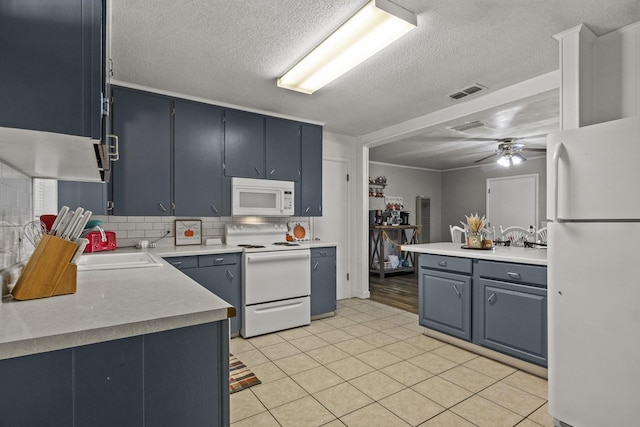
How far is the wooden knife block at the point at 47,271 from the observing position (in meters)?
1.13

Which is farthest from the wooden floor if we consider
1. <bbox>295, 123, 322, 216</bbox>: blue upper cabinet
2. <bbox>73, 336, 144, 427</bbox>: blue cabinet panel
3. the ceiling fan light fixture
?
<bbox>73, 336, 144, 427</bbox>: blue cabinet panel

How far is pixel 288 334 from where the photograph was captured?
3336 mm

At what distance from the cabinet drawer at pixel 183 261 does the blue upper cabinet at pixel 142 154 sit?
52 centimetres

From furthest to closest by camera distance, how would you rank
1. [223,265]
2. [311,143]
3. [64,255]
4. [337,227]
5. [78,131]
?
[337,227] < [311,143] < [223,265] < [64,255] < [78,131]

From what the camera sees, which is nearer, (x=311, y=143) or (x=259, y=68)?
(x=259, y=68)

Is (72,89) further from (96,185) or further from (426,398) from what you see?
(426,398)

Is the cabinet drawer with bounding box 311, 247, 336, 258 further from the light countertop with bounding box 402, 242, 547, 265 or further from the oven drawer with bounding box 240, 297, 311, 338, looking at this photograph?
the light countertop with bounding box 402, 242, 547, 265

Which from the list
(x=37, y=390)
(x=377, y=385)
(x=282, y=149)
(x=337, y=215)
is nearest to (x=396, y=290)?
(x=337, y=215)

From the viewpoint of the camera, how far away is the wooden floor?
452 cm

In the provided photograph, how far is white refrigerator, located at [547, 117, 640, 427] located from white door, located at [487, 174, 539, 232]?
527 cm

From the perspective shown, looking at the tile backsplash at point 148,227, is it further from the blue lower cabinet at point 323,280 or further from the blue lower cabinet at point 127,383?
the blue lower cabinet at point 127,383

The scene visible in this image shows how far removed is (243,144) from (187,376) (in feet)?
9.44

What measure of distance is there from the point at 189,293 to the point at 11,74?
32.1 inches

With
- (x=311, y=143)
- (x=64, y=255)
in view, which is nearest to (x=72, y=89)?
(x=64, y=255)
